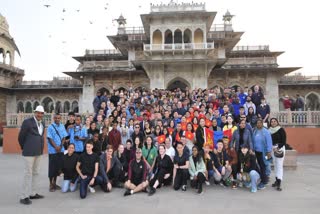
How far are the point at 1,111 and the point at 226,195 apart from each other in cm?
2858

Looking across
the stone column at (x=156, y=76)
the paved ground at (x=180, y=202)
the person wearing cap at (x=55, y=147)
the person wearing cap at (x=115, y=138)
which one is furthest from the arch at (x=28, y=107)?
the person wearing cap at (x=55, y=147)

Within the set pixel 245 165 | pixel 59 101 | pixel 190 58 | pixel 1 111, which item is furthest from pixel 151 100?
pixel 1 111

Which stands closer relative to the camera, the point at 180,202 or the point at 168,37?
the point at 180,202

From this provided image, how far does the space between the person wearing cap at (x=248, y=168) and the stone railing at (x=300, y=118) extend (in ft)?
31.6

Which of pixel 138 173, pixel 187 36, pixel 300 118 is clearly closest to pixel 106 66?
pixel 187 36

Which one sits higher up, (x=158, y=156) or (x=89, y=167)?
(x=158, y=156)

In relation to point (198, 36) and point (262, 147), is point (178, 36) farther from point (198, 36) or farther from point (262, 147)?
point (262, 147)

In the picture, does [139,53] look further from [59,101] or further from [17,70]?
[17,70]

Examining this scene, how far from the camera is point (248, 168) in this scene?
6.32 metres

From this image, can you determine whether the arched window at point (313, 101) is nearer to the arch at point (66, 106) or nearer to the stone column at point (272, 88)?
the stone column at point (272, 88)

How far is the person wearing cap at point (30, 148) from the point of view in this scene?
5.37 metres

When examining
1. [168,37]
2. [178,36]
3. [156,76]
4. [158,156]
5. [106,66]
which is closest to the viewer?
[158,156]

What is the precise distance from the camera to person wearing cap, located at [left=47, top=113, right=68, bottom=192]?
635cm

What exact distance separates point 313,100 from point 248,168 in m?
25.7
